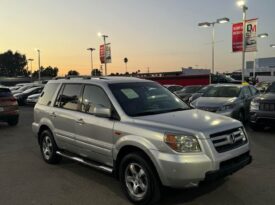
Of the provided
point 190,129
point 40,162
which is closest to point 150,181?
point 190,129

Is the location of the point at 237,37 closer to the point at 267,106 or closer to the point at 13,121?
the point at 267,106

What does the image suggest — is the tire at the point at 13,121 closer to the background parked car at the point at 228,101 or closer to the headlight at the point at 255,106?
the background parked car at the point at 228,101

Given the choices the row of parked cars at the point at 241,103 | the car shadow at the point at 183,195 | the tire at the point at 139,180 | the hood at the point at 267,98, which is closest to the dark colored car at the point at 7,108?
the row of parked cars at the point at 241,103

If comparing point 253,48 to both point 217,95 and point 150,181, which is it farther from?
point 150,181

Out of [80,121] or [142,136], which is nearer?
[142,136]

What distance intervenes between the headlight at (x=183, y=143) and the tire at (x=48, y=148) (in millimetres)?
3307

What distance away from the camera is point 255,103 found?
11.1 m

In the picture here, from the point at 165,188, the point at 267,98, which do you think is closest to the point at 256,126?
the point at 267,98

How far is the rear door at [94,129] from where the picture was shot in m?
5.56

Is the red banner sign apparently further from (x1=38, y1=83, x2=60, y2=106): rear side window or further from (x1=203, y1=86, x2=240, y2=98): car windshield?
(x1=38, y1=83, x2=60, y2=106): rear side window

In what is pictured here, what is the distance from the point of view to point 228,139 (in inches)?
197

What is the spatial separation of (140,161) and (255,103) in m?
7.18

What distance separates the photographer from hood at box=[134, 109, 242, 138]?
4781 millimetres

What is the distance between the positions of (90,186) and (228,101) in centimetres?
751
